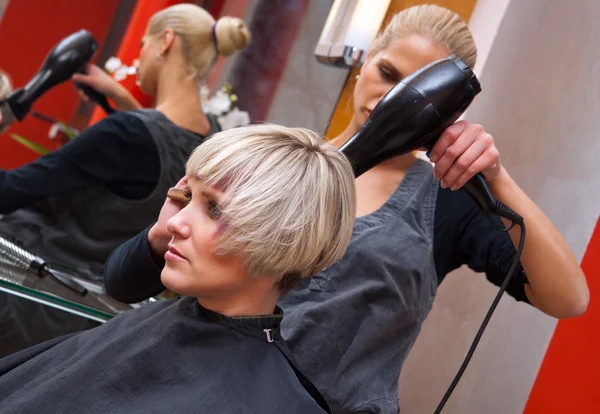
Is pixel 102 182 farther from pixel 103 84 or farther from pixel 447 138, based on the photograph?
pixel 447 138

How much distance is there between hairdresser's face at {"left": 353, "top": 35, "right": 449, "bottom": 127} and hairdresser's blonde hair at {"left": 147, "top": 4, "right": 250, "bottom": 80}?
93 centimetres

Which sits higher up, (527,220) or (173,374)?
(527,220)

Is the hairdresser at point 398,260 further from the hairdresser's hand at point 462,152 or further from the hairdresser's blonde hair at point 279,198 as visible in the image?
the hairdresser's blonde hair at point 279,198

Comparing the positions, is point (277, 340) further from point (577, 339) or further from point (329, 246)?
point (577, 339)

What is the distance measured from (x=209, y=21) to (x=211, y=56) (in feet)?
0.36

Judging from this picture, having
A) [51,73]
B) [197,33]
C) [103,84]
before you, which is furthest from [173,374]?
[103,84]

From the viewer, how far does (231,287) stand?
0.90 m

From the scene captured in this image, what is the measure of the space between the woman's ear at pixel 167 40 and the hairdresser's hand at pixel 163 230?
1103 millimetres

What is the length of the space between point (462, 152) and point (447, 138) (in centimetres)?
3

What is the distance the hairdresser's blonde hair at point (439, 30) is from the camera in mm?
1201

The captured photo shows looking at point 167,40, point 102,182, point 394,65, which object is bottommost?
point 102,182

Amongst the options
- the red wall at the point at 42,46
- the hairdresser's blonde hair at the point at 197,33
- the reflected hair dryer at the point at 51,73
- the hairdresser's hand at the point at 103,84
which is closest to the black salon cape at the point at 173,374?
the reflected hair dryer at the point at 51,73

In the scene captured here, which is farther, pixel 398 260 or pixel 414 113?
pixel 398 260

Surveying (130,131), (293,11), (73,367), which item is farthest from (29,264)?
(293,11)
